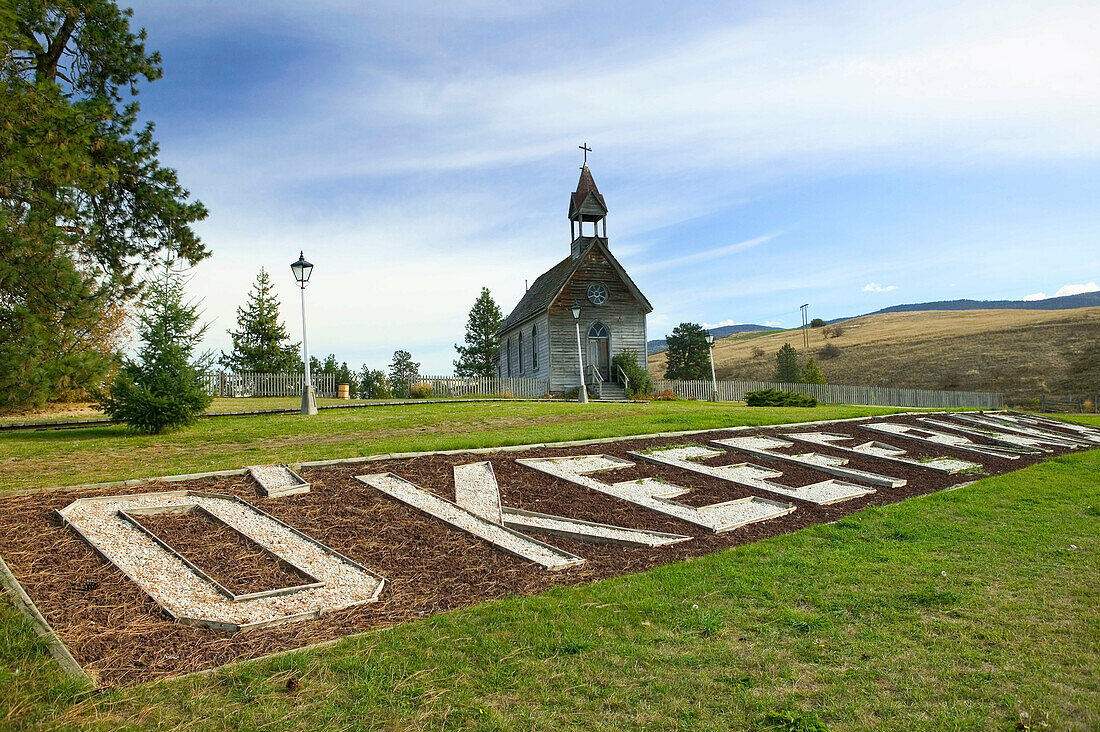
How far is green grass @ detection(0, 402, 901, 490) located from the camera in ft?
30.2

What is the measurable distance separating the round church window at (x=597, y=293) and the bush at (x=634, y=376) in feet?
9.46

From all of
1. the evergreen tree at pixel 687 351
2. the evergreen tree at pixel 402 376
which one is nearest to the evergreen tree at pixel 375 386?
the evergreen tree at pixel 402 376

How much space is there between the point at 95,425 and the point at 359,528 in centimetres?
1218

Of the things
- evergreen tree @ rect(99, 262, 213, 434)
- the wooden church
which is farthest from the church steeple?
evergreen tree @ rect(99, 262, 213, 434)

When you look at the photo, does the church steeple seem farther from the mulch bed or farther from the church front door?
the mulch bed

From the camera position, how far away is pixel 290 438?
1245 centimetres

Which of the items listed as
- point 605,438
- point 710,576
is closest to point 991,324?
point 605,438

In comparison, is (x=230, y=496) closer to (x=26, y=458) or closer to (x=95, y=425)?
(x=26, y=458)

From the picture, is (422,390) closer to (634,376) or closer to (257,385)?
(257,385)

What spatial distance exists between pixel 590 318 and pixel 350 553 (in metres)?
28.1

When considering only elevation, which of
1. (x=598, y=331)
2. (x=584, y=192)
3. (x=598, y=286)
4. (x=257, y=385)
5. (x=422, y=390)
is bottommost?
(x=422, y=390)

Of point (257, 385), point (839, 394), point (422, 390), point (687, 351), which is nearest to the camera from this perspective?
point (257, 385)

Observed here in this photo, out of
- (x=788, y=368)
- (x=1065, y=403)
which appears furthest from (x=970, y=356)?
(x=788, y=368)

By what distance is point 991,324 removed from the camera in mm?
76188
